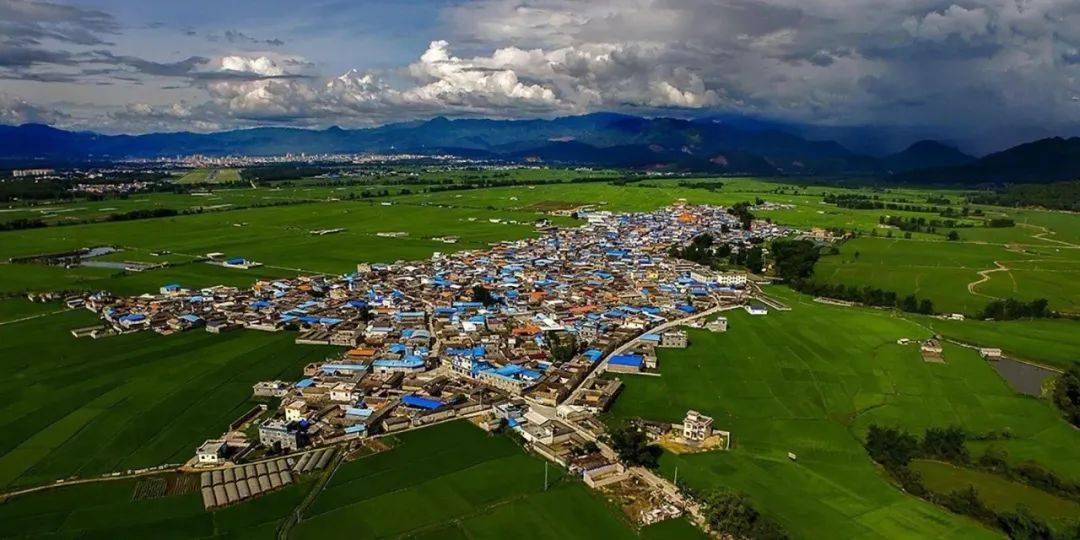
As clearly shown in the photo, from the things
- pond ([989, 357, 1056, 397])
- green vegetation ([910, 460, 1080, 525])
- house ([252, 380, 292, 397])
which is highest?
pond ([989, 357, 1056, 397])

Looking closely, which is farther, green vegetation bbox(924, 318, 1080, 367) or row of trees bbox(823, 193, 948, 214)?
row of trees bbox(823, 193, 948, 214)

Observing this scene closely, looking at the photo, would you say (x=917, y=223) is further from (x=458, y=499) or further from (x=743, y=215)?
(x=458, y=499)

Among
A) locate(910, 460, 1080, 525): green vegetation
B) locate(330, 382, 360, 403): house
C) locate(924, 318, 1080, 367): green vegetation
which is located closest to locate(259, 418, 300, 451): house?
locate(330, 382, 360, 403): house

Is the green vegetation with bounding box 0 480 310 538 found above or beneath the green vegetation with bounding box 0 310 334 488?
beneath

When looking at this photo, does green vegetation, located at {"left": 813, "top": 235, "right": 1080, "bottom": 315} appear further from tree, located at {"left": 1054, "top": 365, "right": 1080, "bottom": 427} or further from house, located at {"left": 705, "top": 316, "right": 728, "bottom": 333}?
house, located at {"left": 705, "top": 316, "right": 728, "bottom": 333}

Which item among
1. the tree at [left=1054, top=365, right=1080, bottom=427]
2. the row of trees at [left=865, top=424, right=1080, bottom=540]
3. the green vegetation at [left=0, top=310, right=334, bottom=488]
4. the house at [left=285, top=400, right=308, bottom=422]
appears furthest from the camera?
the tree at [left=1054, top=365, right=1080, bottom=427]

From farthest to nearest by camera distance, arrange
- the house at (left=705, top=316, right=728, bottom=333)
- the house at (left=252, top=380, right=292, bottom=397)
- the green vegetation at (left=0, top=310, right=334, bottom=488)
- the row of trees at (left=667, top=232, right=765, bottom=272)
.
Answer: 1. the row of trees at (left=667, top=232, right=765, bottom=272)
2. the house at (left=705, top=316, right=728, bottom=333)
3. the house at (left=252, top=380, right=292, bottom=397)
4. the green vegetation at (left=0, top=310, right=334, bottom=488)

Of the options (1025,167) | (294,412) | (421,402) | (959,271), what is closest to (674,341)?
(421,402)

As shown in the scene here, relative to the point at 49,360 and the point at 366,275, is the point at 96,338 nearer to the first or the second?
the point at 49,360
